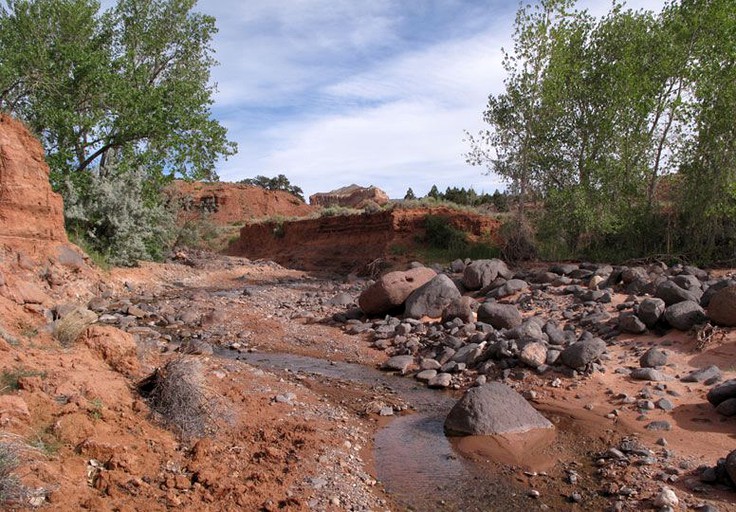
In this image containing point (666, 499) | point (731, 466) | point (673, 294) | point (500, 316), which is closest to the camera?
point (666, 499)

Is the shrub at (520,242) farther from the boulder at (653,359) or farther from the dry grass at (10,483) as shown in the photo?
the dry grass at (10,483)

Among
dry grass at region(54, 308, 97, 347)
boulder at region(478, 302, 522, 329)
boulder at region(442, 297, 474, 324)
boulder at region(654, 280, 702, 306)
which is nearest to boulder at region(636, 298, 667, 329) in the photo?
boulder at region(654, 280, 702, 306)

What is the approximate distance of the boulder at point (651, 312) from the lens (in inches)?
388

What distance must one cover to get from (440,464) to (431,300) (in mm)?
7034

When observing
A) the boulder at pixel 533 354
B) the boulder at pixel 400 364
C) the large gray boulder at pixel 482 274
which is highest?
the large gray boulder at pixel 482 274

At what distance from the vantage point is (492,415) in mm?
6734

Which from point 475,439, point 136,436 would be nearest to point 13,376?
point 136,436

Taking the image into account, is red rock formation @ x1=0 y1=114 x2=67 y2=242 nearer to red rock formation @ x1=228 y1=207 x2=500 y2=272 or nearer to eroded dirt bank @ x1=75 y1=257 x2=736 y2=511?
eroded dirt bank @ x1=75 y1=257 x2=736 y2=511

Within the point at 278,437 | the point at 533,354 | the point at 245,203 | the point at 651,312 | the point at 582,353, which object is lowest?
the point at 278,437

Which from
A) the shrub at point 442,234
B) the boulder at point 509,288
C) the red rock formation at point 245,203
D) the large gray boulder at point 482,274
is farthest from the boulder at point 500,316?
the red rock formation at point 245,203

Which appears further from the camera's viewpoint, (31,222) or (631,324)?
(31,222)

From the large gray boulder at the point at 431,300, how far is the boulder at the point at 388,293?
1.38 feet

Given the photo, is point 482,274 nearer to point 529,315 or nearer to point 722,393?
point 529,315

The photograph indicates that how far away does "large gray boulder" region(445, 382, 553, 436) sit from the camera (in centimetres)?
670
